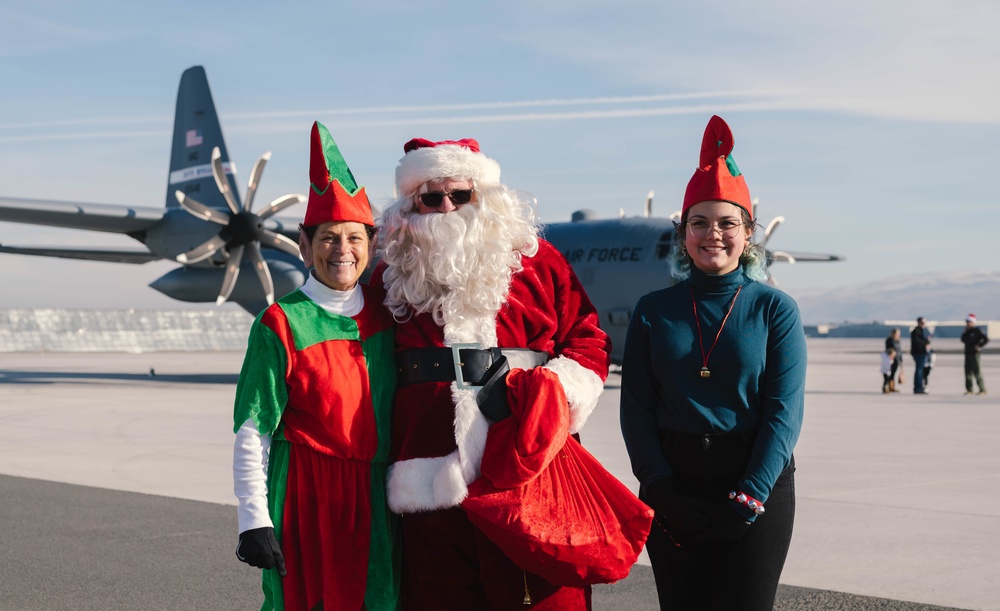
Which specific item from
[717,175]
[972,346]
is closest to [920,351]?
[972,346]

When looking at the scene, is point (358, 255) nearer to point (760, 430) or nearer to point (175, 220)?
point (760, 430)

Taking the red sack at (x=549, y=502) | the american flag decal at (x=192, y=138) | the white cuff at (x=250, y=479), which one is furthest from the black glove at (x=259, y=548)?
the american flag decal at (x=192, y=138)

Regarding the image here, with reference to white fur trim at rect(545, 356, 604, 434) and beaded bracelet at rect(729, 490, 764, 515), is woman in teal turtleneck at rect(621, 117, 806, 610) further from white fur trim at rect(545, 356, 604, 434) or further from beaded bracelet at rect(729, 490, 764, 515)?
white fur trim at rect(545, 356, 604, 434)

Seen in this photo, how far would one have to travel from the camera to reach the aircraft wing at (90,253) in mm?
22906

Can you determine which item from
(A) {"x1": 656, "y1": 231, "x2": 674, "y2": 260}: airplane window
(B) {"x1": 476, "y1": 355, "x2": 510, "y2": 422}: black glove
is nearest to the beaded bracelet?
(B) {"x1": 476, "y1": 355, "x2": 510, "y2": 422}: black glove

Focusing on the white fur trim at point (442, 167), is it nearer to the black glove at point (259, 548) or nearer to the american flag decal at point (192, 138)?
the black glove at point (259, 548)

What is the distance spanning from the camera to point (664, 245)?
15.8 meters

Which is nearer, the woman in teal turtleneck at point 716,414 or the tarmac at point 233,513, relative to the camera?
the woman in teal turtleneck at point 716,414

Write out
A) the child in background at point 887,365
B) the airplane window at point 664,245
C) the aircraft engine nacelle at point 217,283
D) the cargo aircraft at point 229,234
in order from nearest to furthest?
the airplane window at point 664,245 < the cargo aircraft at point 229,234 < the child in background at point 887,365 < the aircraft engine nacelle at point 217,283

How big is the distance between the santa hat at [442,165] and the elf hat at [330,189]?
0.16 meters

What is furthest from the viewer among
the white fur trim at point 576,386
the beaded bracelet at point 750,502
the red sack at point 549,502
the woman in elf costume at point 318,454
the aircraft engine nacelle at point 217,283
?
the aircraft engine nacelle at point 217,283

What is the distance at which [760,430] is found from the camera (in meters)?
2.83

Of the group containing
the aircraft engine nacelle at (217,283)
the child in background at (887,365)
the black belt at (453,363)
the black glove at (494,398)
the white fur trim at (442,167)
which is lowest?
the child in background at (887,365)

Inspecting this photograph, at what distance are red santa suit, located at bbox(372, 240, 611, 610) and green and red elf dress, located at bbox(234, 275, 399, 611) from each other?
0.09 meters
